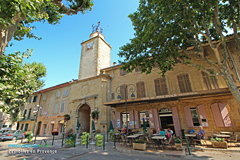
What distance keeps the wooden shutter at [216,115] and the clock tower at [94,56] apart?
548 inches

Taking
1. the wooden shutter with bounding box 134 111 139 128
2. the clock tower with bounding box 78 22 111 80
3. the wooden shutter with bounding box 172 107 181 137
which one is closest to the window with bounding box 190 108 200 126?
the wooden shutter with bounding box 172 107 181 137

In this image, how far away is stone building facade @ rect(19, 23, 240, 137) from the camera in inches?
400

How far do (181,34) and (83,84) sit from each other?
14089 millimetres

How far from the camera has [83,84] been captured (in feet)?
58.5

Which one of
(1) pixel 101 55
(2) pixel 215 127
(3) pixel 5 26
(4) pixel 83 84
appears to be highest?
(1) pixel 101 55

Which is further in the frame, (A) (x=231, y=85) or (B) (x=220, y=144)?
(A) (x=231, y=85)

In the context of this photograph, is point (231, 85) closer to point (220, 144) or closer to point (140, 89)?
point (220, 144)

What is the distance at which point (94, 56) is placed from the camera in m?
18.7

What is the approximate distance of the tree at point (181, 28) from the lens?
7.93 m

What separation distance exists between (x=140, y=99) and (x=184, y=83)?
→ 5.04m

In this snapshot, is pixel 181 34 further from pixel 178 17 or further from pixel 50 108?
pixel 50 108

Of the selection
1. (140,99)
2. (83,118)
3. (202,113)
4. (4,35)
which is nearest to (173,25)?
(140,99)

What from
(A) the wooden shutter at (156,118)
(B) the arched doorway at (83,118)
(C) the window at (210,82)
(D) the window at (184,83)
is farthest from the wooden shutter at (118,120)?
(C) the window at (210,82)

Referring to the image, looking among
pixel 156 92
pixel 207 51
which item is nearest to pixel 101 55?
pixel 156 92
